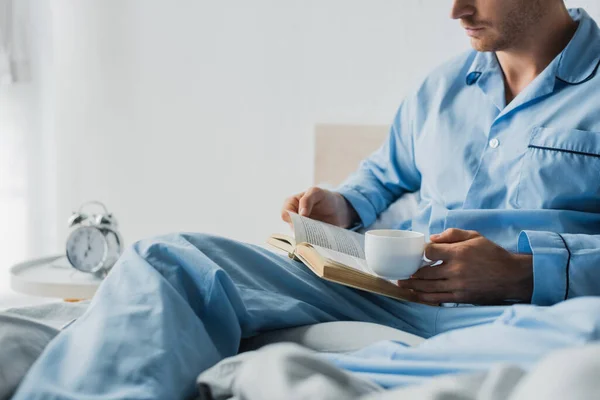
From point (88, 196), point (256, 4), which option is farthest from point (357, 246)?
point (88, 196)

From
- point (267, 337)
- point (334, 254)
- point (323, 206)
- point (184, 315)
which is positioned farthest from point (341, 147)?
point (184, 315)

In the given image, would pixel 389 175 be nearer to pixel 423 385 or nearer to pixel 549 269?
pixel 549 269

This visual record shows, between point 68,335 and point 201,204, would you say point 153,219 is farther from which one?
point 68,335

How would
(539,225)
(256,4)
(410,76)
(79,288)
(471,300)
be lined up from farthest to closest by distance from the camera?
(256,4)
(410,76)
(79,288)
(539,225)
(471,300)

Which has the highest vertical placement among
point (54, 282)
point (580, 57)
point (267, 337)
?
point (580, 57)

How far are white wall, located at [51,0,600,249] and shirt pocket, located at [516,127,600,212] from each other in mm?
766

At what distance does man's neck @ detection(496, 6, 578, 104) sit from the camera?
4.63 ft

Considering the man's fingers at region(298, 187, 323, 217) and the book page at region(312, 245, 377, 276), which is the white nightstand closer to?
the man's fingers at region(298, 187, 323, 217)

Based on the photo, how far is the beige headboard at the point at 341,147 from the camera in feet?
6.88

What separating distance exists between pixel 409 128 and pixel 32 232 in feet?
5.55

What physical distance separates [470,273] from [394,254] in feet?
0.46

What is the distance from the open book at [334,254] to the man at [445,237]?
45 millimetres

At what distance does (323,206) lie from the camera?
1.50 m

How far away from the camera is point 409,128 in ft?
5.32
